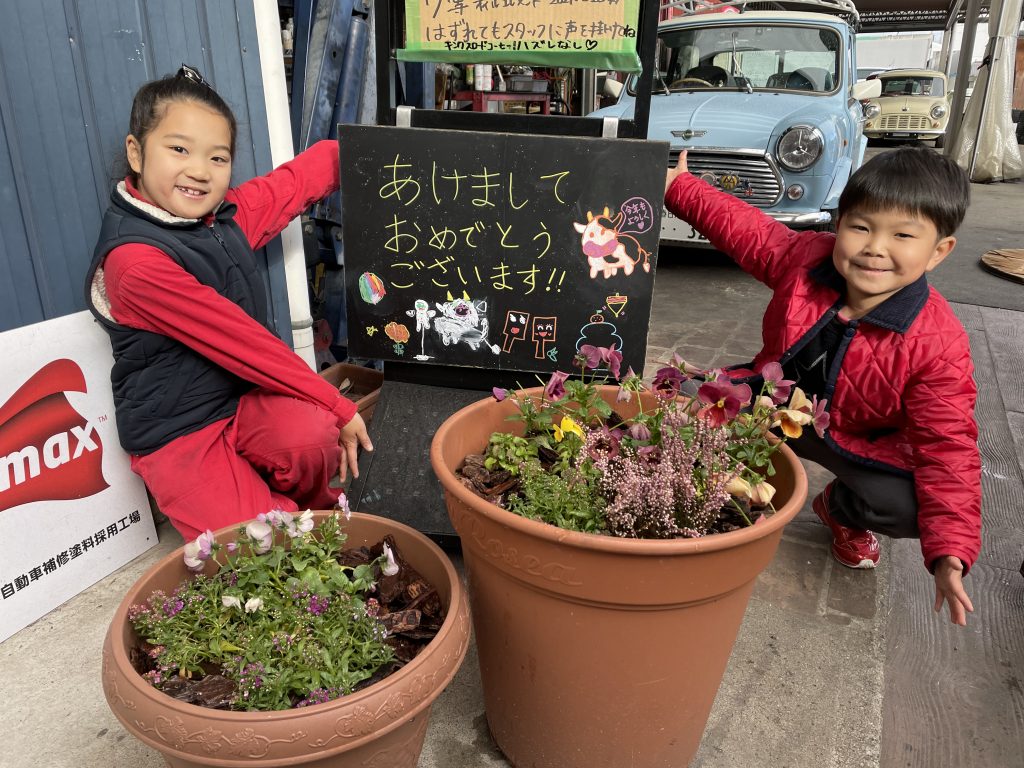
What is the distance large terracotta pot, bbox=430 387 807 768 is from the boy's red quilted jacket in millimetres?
548

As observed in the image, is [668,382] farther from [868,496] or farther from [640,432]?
[868,496]

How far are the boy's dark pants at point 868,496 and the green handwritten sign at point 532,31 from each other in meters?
1.24

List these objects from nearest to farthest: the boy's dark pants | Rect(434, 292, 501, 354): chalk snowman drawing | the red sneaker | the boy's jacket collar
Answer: the boy's jacket collar → the boy's dark pants → Rect(434, 292, 501, 354): chalk snowman drawing → the red sneaker

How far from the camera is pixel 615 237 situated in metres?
2.05

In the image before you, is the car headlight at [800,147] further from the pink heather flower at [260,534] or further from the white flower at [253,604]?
the white flower at [253,604]

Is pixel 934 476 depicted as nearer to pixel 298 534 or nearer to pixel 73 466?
pixel 298 534

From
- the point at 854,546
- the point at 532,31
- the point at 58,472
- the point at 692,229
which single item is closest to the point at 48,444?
the point at 58,472

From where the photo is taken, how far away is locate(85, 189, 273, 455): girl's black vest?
1.88 meters

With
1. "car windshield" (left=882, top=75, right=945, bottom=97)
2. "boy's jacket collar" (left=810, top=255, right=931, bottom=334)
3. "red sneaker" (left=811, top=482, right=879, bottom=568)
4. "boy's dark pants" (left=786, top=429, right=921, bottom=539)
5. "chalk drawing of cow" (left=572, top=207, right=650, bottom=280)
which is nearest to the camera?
"boy's jacket collar" (left=810, top=255, right=931, bottom=334)

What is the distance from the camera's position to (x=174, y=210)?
189 centimetres

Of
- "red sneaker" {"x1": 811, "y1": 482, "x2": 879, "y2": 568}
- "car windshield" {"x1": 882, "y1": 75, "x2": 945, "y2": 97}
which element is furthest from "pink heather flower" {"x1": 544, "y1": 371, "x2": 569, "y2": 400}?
"car windshield" {"x1": 882, "y1": 75, "x2": 945, "y2": 97}

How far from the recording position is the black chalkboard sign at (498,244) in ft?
6.63

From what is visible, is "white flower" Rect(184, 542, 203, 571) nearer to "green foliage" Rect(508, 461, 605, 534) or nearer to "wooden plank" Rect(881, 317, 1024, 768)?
"green foliage" Rect(508, 461, 605, 534)

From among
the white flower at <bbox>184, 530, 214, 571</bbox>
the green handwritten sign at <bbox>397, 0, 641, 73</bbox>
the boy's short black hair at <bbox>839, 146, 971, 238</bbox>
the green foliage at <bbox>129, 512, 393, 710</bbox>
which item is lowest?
the green foliage at <bbox>129, 512, 393, 710</bbox>
